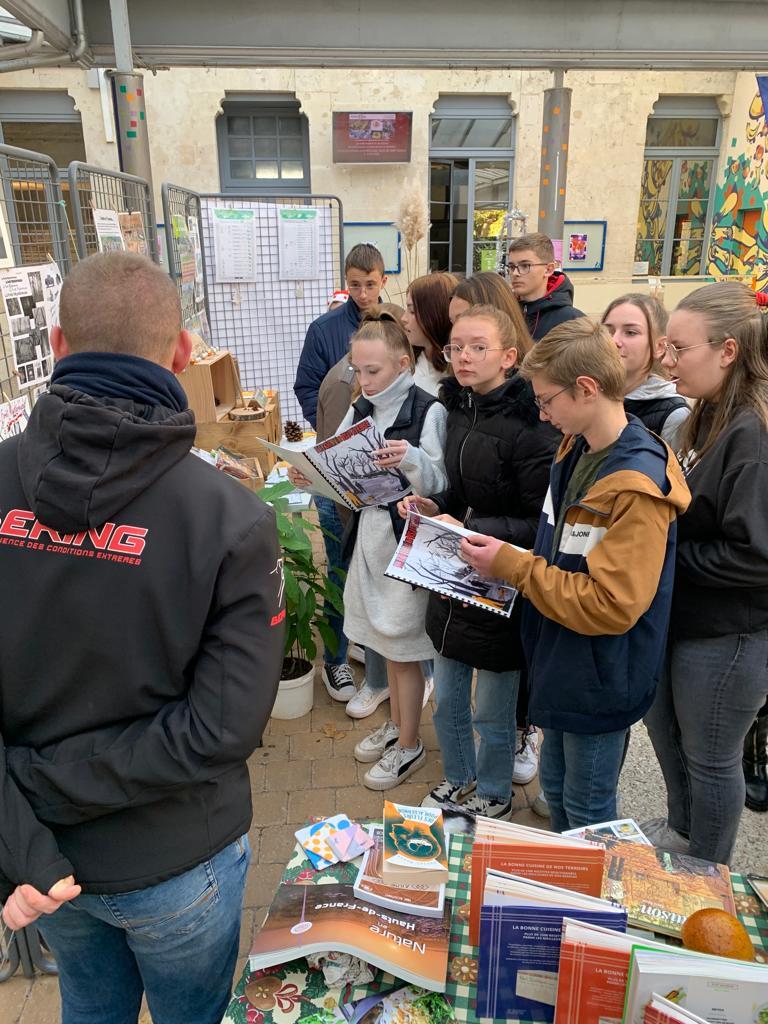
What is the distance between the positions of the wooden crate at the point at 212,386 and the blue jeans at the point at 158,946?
3.02 metres

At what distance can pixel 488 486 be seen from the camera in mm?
2230

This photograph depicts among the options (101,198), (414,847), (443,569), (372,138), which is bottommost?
(414,847)

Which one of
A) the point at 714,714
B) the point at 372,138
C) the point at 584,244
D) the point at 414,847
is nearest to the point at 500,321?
the point at 714,714

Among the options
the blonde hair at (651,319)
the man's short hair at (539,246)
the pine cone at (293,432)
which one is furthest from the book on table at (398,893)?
the man's short hair at (539,246)

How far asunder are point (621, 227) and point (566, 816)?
1101 cm

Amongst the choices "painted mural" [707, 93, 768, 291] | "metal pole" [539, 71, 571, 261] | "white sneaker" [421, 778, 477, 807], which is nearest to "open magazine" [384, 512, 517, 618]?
"white sneaker" [421, 778, 477, 807]

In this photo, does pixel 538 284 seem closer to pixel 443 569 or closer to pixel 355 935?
pixel 443 569

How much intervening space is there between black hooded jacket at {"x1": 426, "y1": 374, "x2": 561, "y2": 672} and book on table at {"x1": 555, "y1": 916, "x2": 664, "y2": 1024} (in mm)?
1208

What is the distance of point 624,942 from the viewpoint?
1042 mm

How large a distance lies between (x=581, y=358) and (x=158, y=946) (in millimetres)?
1517

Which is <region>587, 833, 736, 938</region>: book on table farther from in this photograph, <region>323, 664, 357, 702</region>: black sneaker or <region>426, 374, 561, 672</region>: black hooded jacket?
<region>323, 664, 357, 702</region>: black sneaker

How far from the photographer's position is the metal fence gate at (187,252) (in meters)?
4.55

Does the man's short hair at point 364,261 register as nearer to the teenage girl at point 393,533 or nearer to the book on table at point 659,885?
the teenage girl at point 393,533

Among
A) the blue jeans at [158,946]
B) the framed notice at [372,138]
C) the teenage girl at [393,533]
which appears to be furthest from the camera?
the framed notice at [372,138]
